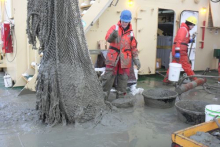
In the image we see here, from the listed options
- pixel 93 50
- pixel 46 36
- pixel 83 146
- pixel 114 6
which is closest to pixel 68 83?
pixel 46 36

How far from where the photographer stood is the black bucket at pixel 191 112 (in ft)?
13.0

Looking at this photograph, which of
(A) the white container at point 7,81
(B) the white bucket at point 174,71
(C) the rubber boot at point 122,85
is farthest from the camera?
(A) the white container at point 7,81

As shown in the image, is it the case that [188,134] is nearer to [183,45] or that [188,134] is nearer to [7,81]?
[183,45]

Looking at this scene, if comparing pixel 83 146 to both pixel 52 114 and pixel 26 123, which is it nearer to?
pixel 52 114

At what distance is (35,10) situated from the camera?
12.8ft

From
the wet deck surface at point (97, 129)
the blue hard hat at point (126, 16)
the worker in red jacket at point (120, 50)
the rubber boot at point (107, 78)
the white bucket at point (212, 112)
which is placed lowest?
the wet deck surface at point (97, 129)

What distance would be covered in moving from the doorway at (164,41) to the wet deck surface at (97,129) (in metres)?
5.37

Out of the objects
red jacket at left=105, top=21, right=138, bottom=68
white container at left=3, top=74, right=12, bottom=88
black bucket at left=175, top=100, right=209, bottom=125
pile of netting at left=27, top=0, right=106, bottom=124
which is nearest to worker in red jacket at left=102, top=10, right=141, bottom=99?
red jacket at left=105, top=21, right=138, bottom=68

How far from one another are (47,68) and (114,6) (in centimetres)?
429

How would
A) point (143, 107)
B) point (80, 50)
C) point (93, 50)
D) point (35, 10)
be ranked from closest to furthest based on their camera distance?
1. point (35, 10)
2. point (80, 50)
3. point (143, 107)
4. point (93, 50)

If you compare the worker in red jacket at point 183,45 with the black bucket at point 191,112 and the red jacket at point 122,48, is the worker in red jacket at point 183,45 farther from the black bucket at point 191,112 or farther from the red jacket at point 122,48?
the black bucket at point 191,112

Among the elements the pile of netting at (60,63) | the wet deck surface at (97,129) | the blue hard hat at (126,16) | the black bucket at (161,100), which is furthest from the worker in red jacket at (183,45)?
the pile of netting at (60,63)

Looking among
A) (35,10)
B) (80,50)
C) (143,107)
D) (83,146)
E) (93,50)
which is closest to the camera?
(83,146)

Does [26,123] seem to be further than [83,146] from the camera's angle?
Yes
